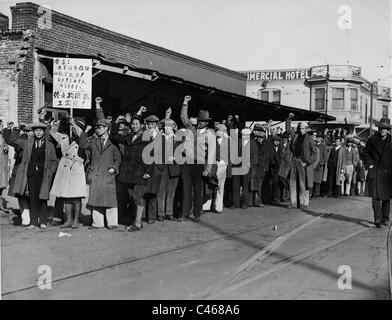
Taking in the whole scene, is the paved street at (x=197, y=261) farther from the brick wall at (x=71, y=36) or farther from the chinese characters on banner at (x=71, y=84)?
the brick wall at (x=71, y=36)

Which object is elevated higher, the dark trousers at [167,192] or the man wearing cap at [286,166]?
the man wearing cap at [286,166]

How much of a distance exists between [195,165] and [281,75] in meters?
37.7

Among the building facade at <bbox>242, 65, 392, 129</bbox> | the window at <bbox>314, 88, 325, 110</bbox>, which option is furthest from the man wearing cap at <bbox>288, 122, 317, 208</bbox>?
the window at <bbox>314, 88, 325, 110</bbox>

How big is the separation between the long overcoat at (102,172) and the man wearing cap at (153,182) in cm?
66

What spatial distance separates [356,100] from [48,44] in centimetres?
3460

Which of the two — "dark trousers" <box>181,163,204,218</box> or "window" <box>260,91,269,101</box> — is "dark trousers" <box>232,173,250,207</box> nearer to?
"dark trousers" <box>181,163,204,218</box>

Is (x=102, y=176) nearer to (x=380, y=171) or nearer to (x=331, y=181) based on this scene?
(x=380, y=171)

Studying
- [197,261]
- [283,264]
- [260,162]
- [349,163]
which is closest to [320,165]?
[349,163]

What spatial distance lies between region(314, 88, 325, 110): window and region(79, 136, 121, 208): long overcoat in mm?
37933

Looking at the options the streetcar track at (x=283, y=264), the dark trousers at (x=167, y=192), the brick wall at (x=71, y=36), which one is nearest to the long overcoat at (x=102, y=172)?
the dark trousers at (x=167, y=192)

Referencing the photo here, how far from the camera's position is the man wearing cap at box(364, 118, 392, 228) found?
404 inches

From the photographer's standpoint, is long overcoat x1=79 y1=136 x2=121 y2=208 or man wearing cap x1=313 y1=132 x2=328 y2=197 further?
man wearing cap x1=313 y1=132 x2=328 y2=197

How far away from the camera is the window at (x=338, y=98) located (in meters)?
45.1
